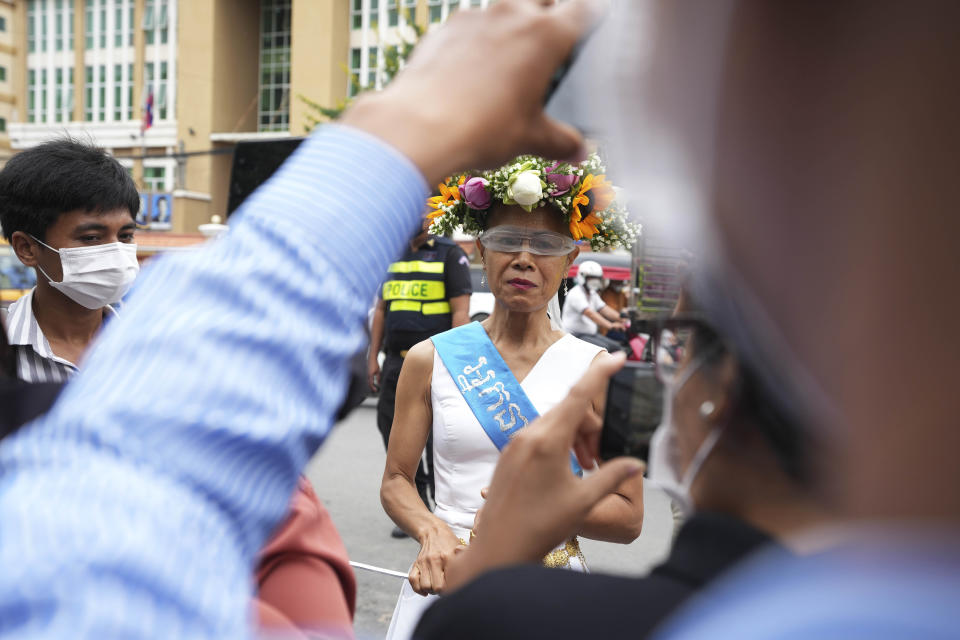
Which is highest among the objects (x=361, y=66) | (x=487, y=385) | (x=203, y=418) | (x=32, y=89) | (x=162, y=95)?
(x=361, y=66)

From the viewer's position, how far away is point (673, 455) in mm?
691

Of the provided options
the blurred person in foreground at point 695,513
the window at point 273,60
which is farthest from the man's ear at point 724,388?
the window at point 273,60

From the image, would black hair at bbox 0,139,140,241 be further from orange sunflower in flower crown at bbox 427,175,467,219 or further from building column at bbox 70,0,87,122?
building column at bbox 70,0,87,122

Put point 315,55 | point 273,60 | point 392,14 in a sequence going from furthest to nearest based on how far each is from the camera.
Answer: point 273,60, point 392,14, point 315,55

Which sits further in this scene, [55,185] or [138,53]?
[138,53]

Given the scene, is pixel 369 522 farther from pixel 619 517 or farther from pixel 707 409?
pixel 707 409

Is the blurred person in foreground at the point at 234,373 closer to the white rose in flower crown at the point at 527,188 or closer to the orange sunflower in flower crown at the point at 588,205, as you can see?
the white rose in flower crown at the point at 527,188

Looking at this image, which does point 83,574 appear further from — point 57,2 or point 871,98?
point 57,2

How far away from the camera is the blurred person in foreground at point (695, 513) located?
1.81ft

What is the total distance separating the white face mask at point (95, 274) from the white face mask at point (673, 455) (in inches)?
96.4

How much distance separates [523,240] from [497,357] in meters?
0.39

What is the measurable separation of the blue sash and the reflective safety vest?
9.47 feet

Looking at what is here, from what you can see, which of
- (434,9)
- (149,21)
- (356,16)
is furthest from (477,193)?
(149,21)

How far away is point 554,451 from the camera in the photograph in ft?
2.75
